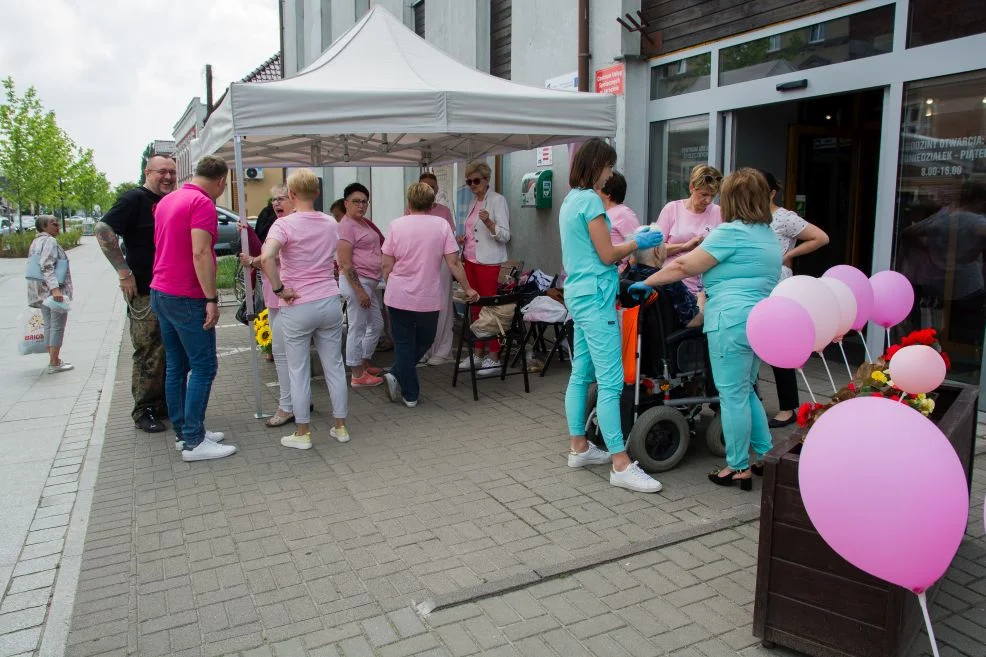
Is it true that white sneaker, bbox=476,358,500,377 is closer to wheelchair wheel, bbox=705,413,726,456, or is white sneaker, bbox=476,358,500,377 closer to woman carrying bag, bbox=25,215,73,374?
wheelchair wheel, bbox=705,413,726,456

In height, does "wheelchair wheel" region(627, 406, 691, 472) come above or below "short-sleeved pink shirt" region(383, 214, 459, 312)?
below

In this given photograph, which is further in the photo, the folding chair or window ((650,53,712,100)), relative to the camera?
window ((650,53,712,100))

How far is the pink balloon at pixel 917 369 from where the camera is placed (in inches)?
112

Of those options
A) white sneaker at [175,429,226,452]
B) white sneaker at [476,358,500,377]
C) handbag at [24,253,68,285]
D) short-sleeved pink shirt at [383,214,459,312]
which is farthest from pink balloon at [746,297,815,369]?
handbag at [24,253,68,285]

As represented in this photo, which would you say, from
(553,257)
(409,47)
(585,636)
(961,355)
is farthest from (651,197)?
(585,636)

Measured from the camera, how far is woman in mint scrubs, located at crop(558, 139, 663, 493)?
424cm

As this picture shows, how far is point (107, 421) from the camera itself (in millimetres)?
6250

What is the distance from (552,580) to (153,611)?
5.51 ft

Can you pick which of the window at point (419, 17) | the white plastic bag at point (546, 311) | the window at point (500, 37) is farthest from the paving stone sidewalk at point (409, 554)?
the window at point (419, 17)

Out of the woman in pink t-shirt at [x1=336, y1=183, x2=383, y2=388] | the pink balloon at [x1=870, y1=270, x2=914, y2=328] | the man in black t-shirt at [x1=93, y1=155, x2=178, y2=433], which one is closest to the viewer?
the pink balloon at [x1=870, y1=270, x2=914, y2=328]

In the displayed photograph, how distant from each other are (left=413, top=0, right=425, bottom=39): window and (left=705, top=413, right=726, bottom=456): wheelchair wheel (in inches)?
420

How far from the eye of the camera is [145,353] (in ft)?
19.1

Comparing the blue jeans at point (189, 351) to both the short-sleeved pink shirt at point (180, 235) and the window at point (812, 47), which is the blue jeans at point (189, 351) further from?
the window at point (812, 47)

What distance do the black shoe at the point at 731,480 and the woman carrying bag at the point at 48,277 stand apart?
6.74 m
